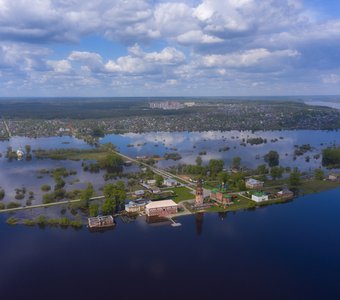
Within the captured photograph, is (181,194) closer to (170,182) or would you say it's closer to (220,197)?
(170,182)

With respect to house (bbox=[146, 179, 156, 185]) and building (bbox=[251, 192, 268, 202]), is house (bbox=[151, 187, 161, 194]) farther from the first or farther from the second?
building (bbox=[251, 192, 268, 202])

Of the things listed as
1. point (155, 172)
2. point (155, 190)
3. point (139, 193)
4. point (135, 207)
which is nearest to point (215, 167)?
point (155, 172)

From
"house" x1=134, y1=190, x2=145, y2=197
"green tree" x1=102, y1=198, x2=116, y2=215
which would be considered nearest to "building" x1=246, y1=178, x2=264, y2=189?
"house" x1=134, y1=190, x2=145, y2=197

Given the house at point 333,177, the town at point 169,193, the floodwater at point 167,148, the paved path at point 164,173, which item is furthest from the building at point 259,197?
the floodwater at point 167,148

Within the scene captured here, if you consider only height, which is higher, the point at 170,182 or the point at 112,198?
the point at 112,198

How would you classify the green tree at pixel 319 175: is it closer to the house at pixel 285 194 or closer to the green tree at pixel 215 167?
the house at pixel 285 194

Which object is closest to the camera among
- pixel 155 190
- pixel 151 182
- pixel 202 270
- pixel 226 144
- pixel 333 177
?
pixel 202 270

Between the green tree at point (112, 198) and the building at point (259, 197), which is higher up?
the green tree at point (112, 198)
